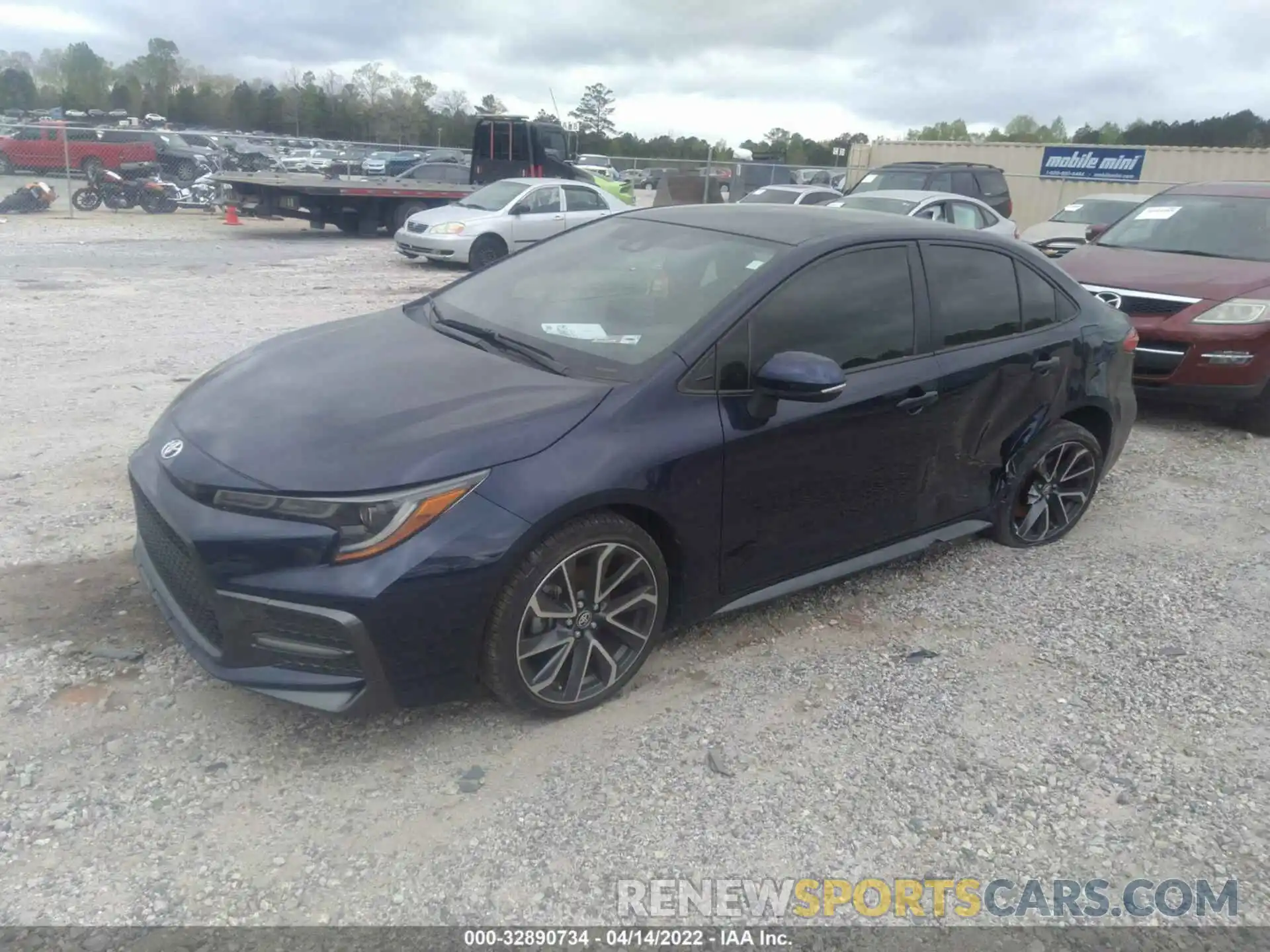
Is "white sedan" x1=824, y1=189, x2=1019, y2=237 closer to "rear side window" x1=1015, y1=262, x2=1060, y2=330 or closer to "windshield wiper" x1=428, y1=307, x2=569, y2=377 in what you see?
"rear side window" x1=1015, y1=262, x2=1060, y2=330

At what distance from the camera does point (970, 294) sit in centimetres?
429

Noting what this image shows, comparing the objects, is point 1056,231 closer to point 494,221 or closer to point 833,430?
point 494,221

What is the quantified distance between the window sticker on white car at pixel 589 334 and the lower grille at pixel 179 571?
1527mm

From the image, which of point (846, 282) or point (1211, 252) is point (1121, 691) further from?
point (1211, 252)

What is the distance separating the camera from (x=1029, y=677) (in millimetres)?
3738

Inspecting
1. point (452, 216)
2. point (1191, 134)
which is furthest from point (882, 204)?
point (1191, 134)

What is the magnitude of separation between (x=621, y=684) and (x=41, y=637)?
7.11 feet

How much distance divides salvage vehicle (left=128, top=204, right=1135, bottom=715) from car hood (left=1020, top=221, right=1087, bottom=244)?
1196 cm

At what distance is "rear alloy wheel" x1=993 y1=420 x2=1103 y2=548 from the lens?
466 cm

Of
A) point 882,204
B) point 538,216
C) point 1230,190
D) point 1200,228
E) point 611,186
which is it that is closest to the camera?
point 1200,228

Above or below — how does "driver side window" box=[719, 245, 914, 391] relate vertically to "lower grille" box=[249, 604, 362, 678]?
above

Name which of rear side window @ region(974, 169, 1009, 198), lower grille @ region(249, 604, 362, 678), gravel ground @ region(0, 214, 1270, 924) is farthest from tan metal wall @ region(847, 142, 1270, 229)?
lower grille @ region(249, 604, 362, 678)

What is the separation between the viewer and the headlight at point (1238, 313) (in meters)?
6.84

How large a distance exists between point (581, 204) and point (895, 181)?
205 inches
